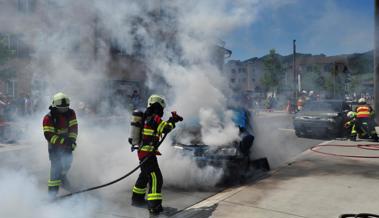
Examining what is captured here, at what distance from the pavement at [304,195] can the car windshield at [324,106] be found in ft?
18.2

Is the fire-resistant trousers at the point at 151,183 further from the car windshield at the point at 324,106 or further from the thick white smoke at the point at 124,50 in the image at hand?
the car windshield at the point at 324,106

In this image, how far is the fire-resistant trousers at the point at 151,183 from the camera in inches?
193

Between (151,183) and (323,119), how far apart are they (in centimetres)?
1057

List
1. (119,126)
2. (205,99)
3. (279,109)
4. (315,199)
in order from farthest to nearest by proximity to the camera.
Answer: (279,109) < (119,126) < (205,99) < (315,199)

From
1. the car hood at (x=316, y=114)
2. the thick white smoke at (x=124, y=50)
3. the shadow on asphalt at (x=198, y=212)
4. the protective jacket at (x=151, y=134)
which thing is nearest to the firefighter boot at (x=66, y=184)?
the thick white smoke at (x=124, y=50)

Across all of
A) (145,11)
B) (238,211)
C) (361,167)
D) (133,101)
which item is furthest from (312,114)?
(238,211)

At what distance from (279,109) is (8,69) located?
18254 mm

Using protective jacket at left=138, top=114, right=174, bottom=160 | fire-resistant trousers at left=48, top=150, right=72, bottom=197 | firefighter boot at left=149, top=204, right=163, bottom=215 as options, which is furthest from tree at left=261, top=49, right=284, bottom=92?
firefighter boot at left=149, top=204, right=163, bottom=215

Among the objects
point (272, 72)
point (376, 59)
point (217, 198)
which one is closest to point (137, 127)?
point (217, 198)

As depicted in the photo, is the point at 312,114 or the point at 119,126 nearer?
the point at 119,126

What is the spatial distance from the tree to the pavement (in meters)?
7.27

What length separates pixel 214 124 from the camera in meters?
7.25

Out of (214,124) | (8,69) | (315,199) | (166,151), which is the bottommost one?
(315,199)

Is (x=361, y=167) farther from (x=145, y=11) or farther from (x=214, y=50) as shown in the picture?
(x=145, y=11)
